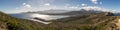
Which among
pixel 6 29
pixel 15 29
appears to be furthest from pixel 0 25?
pixel 15 29

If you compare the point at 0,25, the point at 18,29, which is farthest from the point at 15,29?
the point at 0,25

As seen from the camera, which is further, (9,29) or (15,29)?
(15,29)

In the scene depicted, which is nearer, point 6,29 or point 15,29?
point 6,29

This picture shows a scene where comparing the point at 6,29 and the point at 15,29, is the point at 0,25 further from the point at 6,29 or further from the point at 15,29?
the point at 15,29

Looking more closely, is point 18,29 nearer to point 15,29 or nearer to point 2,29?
point 15,29

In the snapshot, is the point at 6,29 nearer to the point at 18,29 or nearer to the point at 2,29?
the point at 2,29

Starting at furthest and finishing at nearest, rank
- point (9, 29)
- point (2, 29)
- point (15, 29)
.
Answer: point (15, 29) → point (9, 29) → point (2, 29)

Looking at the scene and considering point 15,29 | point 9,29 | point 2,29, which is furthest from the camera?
point 15,29
